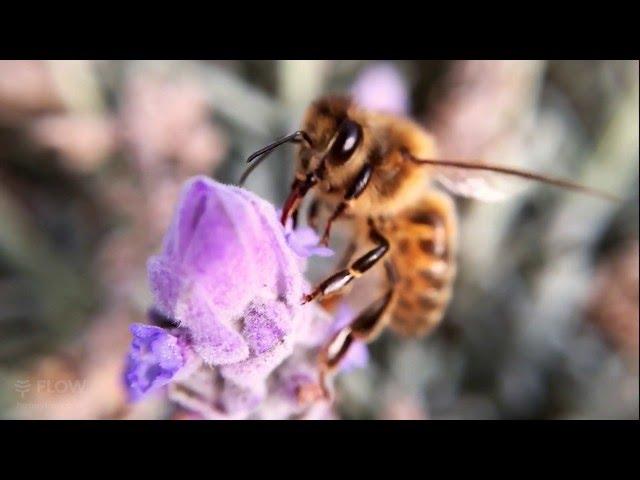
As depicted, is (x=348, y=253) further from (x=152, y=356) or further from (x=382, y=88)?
(x=382, y=88)

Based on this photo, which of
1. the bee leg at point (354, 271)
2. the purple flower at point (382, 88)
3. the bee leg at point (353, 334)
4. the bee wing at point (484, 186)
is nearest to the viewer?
the bee leg at point (354, 271)

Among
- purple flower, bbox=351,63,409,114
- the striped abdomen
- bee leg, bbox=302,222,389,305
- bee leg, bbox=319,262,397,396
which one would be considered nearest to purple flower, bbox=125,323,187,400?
bee leg, bbox=302,222,389,305

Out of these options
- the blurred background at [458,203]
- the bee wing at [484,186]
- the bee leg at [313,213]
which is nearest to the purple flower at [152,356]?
the bee leg at [313,213]

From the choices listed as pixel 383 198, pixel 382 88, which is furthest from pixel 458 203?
pixel 383 198

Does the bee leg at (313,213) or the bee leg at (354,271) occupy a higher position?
the bee leg at (313,213)

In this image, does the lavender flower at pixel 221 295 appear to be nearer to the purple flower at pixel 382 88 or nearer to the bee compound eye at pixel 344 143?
the bee compound eye at pixel 344 143

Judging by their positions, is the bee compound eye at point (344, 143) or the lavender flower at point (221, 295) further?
the bee compound eye at point (344, 143)

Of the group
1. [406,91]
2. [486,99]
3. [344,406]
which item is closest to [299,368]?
→ [344,406]
